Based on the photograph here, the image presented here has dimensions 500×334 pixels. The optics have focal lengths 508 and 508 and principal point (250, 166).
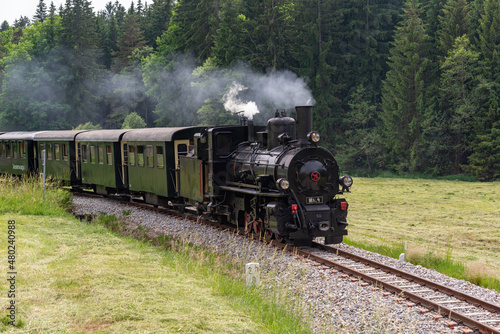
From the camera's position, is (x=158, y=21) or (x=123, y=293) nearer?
(x=123, y=293)

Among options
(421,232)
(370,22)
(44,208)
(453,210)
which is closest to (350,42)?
(370,22)

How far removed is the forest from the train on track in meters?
13.8

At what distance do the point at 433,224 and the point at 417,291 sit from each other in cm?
1074

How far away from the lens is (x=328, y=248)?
12.1 meters

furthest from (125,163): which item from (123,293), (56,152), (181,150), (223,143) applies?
(123,293)

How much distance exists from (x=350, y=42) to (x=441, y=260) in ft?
149

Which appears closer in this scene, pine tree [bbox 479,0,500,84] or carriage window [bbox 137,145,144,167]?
carriage window [bbox 137,145,144,167]

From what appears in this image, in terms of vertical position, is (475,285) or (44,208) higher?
(44,208)

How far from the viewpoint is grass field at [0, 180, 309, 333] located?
19.6 feet

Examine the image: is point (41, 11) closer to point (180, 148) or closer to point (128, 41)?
point (128, 41)

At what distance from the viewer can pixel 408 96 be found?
4606 cm

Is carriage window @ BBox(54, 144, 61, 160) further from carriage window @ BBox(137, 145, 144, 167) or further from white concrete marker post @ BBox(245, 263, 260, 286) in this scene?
white concrete marker post @ BBox(245, 263, 260, 286)

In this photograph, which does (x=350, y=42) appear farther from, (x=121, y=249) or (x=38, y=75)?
(x=121, y=249)

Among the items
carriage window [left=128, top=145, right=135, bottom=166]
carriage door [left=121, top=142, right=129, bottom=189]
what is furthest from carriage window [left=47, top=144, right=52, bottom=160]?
carriage window [left=128, top=145, right=135, bottom=166]
